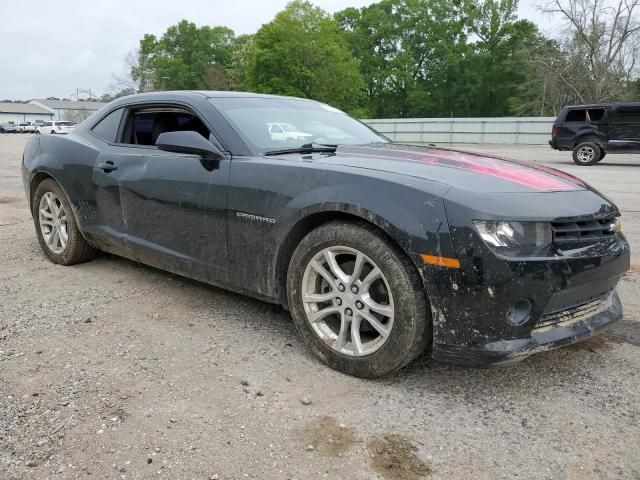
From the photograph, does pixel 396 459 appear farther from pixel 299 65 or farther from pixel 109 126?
pixel 299 65

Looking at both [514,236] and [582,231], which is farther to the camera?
[582,231]

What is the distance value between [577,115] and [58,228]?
656 inches

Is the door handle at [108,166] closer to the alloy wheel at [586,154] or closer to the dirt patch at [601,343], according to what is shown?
the dirt patch at [601,343]

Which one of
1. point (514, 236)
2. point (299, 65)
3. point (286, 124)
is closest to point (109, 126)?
point (286, 124)

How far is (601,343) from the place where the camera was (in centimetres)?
321

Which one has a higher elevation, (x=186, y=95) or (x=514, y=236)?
(x=186, y=95)

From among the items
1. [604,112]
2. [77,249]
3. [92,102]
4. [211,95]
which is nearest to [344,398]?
[211,95]

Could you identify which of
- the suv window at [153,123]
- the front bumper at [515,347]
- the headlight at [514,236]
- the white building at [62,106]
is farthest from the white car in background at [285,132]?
the white building at [62,106]

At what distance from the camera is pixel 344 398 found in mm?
2621

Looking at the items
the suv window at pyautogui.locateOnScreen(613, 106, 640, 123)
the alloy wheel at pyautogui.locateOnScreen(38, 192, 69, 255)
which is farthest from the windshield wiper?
the suv window at pyautogui.locateOnScreen(613, 106, 640, 123)

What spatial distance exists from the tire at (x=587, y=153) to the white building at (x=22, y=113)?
9116cm

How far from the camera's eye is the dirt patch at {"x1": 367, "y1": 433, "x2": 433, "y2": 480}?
208 centimetres

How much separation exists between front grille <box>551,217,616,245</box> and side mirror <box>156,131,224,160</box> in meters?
1.94

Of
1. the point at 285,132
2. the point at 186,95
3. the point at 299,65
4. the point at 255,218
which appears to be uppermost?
the point at 299,65
